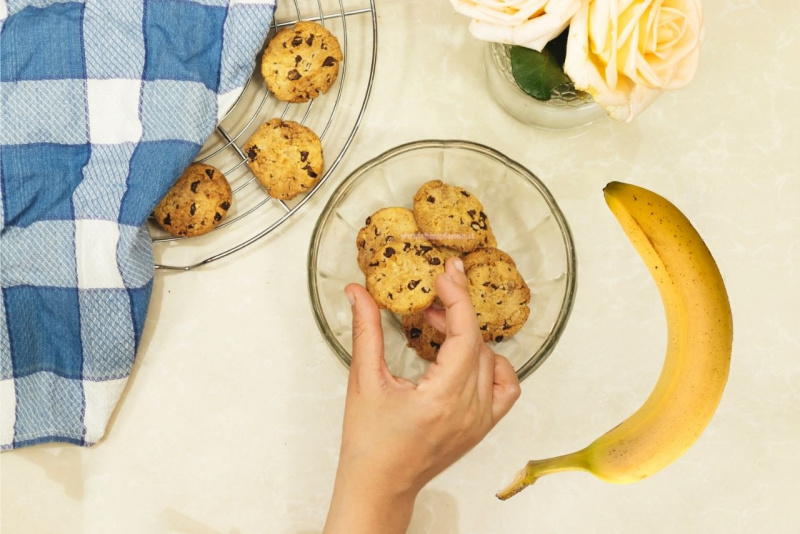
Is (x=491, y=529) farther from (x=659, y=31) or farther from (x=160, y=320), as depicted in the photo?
(x=659, y=31)

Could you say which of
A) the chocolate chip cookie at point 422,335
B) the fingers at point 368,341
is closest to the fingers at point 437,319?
the chocolate chip cookie at point 422,335

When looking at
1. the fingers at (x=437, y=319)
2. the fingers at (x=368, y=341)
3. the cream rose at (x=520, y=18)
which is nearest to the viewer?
the cream rose at (x=520, y=18)

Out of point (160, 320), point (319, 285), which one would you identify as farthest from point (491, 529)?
point (160, 320)

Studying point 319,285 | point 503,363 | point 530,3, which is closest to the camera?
point 530,3

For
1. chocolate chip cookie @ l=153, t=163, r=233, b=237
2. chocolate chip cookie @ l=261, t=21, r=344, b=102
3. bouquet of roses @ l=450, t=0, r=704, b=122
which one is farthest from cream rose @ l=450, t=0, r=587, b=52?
chocolate chip cookie @ l=153, t=163, r=233, b=237

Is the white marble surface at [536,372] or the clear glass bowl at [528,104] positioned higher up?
the clear glass bowl at [528,104]

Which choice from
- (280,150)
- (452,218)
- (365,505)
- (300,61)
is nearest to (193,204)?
(280,150)

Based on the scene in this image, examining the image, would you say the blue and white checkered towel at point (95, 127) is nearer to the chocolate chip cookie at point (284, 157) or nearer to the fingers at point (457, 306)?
the chocolate chip cookie at point (284, 157)
